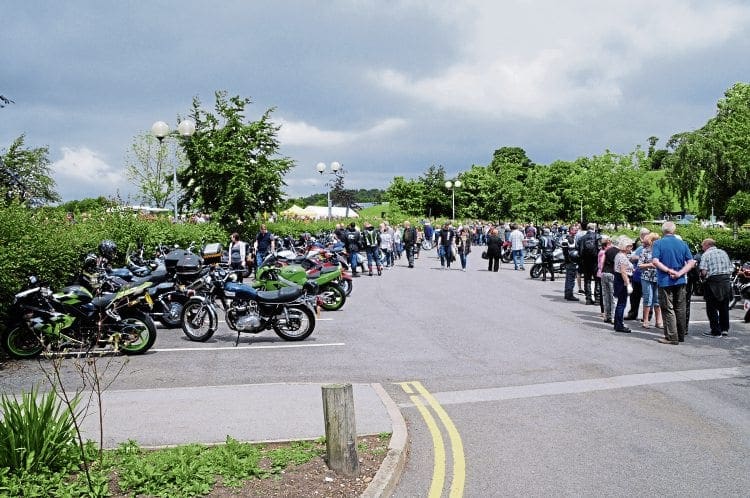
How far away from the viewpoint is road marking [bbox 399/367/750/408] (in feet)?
23.4

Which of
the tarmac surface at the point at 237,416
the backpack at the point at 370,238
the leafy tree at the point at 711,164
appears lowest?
the tarmac surface at the point at 237,416

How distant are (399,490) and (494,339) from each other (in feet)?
20.4

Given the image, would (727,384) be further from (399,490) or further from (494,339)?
(399,490)

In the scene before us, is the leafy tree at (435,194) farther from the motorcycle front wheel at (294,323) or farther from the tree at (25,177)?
the motorcycle front wheel at (294,323)

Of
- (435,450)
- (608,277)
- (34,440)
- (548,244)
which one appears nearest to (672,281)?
(608,277)

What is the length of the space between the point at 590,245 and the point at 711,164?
98.7 feet

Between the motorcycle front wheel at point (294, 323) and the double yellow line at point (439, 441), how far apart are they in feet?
10.3

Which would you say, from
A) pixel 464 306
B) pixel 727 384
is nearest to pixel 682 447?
pixel 727 384

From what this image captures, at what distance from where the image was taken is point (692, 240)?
20.0 meters

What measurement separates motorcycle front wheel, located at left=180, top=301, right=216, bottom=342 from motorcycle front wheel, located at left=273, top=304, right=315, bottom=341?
1114 millimetres

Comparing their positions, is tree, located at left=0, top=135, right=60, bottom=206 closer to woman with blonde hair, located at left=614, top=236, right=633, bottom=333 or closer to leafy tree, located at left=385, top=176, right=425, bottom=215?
woman with blonde hair, located at left=614, top=236, right=633, bottom=333

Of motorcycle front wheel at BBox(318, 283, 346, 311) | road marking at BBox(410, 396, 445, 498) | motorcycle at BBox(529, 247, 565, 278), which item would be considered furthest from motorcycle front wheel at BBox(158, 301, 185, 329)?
motorcycle at BBox(529, 247, 565, 278)

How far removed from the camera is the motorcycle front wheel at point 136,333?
9.27 m

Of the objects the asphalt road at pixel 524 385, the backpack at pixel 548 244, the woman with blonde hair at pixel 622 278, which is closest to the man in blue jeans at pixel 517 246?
the backpack at pixel 548 244
